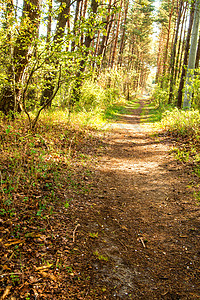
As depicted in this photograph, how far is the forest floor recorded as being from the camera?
2.35 metres

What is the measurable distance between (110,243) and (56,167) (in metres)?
2.41

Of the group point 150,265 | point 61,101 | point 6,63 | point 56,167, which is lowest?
point 150,265

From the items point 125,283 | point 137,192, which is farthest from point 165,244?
point 137,192

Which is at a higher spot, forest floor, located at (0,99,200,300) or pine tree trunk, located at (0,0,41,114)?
pine tree trunk, located at (0,0,41,114)

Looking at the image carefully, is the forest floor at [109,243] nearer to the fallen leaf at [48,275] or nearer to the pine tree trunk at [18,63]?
the fallen leaf at [48,275]

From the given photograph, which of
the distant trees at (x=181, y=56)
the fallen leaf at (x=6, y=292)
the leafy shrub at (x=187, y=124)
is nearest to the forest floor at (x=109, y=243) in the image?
the fallen leaf at (x=6, y=292)

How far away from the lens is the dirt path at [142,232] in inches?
98.8

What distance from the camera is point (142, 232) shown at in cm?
352

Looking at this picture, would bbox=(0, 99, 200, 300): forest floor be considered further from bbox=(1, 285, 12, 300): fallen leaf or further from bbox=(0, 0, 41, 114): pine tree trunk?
bbox=(0, 0, 41, 114): pine tree trunk

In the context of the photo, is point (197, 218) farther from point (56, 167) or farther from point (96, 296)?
point (56, 167)

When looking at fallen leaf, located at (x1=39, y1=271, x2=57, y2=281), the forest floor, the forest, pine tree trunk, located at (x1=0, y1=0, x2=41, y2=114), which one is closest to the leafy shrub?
the forest

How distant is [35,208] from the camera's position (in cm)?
343

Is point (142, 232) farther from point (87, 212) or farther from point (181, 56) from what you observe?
point (181, 56)

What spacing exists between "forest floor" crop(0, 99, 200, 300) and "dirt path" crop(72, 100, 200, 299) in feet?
0.04
